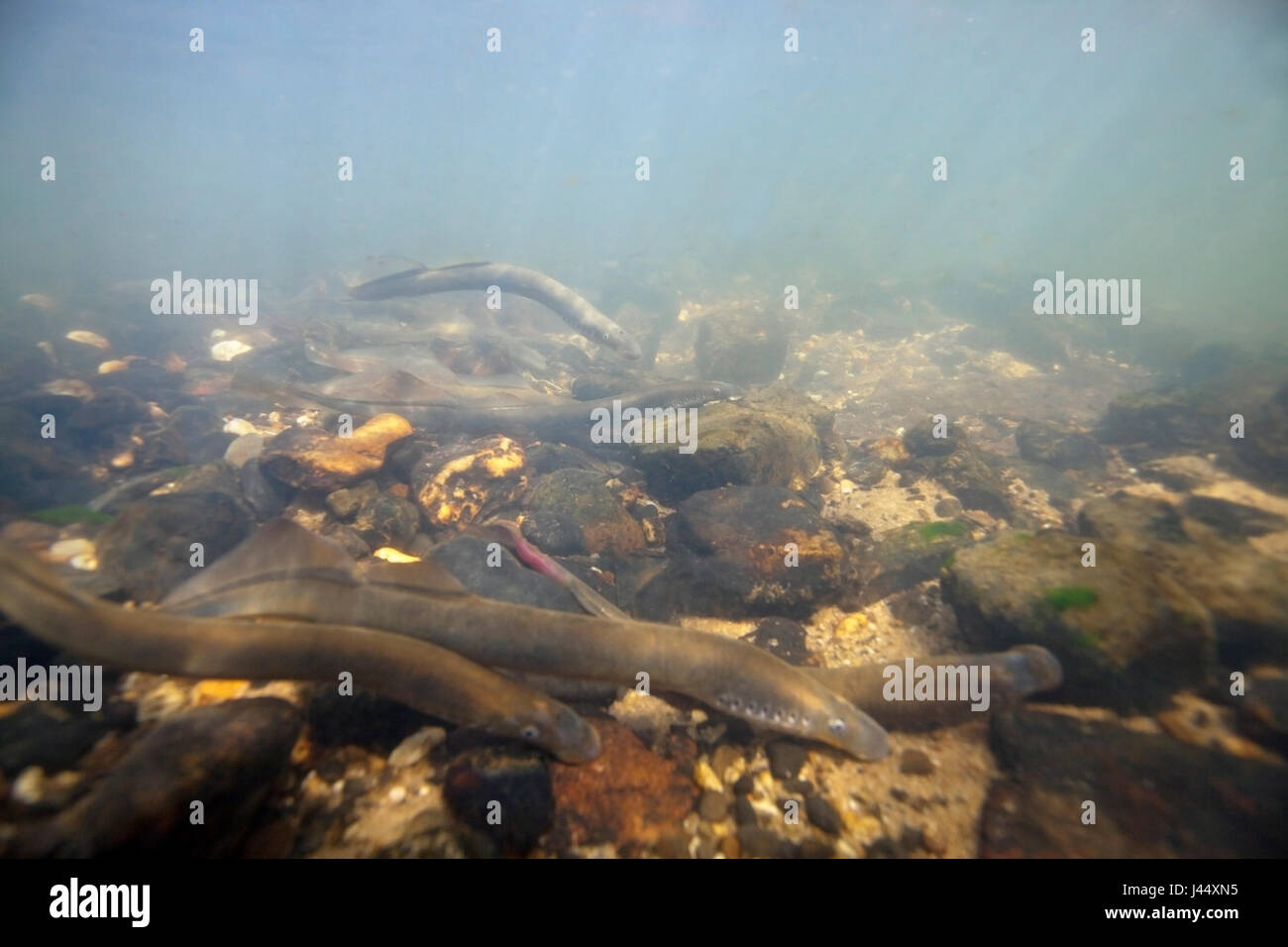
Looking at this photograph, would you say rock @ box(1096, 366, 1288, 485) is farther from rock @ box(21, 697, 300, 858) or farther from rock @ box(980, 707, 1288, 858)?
rock @ box(21, 697, 300, 858)

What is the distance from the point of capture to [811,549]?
17.2 ft

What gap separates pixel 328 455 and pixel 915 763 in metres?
6.78

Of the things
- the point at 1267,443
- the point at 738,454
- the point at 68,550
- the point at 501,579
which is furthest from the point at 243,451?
the point at 1267,443

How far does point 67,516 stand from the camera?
214 inches

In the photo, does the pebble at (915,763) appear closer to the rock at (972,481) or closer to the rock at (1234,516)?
the rock at (972,481)

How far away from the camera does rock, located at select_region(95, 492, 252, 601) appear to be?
4316mm

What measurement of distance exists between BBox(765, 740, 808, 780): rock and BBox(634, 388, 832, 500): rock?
11.3ft

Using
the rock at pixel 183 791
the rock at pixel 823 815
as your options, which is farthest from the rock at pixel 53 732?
the rock at pixel 823 815

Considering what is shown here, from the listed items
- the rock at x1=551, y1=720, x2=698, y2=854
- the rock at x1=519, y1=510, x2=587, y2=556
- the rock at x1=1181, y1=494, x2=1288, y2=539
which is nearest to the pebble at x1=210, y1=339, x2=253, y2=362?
the rock at x1=519, y1=510, x2=587, y2=556

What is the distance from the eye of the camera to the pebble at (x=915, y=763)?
348 centimetres

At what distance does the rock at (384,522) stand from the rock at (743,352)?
10766 mm
